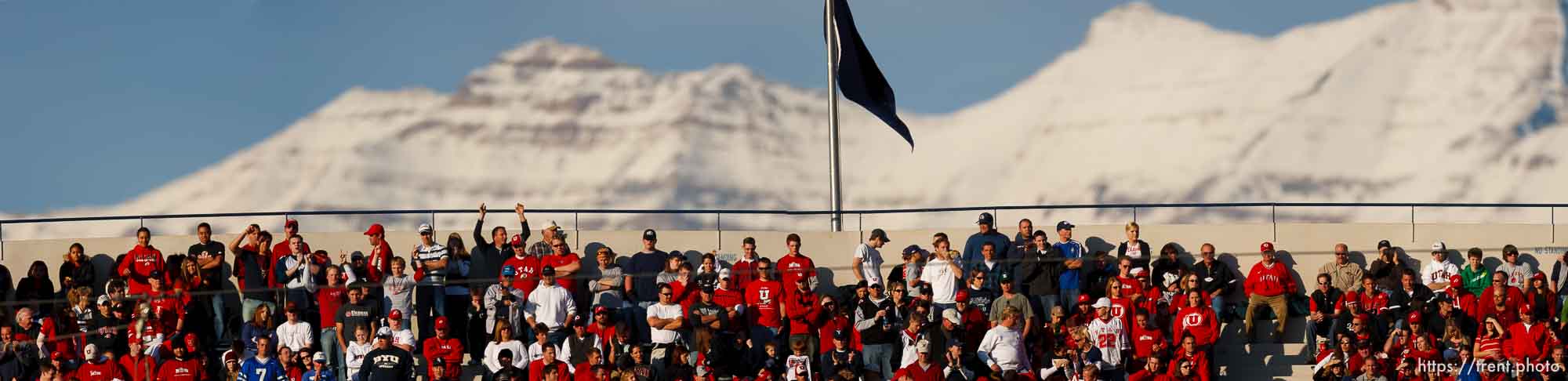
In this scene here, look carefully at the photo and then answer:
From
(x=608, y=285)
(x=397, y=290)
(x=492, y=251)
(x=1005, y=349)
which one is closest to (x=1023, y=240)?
(x=1005, y=349)

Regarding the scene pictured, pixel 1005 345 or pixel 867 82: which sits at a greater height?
pixel 867 82

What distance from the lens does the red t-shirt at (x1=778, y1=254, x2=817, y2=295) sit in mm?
19859

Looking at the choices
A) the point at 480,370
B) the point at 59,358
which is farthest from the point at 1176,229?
the point at 59,358

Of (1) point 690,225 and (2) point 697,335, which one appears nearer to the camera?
(2) point 697,335

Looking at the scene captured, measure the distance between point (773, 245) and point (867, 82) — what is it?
2835 mm

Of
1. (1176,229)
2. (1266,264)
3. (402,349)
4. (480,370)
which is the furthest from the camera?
(1176,229)

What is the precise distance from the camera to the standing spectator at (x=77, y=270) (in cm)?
2059

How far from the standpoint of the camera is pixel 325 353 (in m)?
18.9

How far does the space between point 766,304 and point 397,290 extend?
3845 mm

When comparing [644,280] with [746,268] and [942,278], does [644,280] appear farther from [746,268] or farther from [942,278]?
[942,278]

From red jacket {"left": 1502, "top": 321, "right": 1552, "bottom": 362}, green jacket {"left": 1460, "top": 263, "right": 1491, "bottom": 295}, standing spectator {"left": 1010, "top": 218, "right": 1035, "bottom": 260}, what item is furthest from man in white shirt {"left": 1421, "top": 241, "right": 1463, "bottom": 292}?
standing spectator {"left": 1010, "top": 218, "right": 1035, "bottom": 260}

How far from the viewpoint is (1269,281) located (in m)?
20.8

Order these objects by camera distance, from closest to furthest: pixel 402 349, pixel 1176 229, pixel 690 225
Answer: pixel 402 349
pixel 1176 229
pixel 690 225

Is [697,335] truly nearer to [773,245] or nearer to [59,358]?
[773,245]
